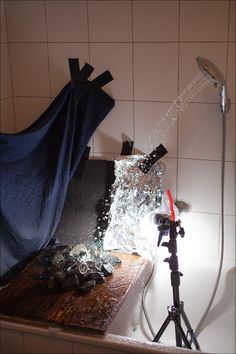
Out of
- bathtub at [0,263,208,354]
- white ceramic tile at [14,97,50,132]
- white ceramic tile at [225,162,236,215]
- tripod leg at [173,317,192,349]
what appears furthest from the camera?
white ceramic tile at [14,97,50,132]

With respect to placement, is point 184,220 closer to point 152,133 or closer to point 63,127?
point 152,133

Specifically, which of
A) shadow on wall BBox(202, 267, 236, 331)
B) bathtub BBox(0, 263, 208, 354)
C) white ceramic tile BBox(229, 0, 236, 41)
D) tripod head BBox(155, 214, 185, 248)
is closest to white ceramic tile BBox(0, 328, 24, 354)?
bathtub BBox(0, 263, 208, 354)

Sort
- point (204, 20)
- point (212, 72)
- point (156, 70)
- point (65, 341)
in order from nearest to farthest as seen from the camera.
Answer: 1. point (65, 341)
2. point (212, 72)
3. point (204, 20)
4. point (156, 70)

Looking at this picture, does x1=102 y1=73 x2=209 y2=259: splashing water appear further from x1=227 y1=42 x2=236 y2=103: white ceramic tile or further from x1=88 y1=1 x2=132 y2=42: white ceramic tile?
x1=88 y1=1 x2=132 y2=42: white ceramic tile

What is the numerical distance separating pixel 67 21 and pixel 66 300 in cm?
128

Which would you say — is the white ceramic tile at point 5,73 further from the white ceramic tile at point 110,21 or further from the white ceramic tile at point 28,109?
the white ceramic tile at point 110,21

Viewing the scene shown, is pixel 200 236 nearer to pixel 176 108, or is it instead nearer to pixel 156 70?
pixel 176 108

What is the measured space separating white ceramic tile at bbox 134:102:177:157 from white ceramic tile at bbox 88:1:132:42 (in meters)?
0.33

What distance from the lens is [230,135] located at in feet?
6.45

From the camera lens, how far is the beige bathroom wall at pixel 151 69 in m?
1.91

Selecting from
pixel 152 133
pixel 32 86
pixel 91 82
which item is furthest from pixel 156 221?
pixel 32 86

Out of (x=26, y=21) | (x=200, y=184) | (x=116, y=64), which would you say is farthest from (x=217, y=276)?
(x=26, y=21)

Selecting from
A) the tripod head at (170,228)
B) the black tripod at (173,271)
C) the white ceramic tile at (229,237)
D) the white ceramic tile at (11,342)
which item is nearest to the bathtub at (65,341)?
the white ceramic tile at (11,342)

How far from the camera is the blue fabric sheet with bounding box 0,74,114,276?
1.96 metres
